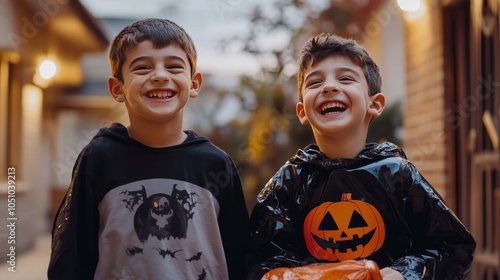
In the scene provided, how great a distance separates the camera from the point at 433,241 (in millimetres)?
2344

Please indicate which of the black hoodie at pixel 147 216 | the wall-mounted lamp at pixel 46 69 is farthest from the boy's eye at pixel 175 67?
the wall-mounted lamp at pixel 46 69

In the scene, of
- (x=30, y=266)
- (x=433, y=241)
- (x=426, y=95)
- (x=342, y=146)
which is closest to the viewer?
(x=433, y=241)

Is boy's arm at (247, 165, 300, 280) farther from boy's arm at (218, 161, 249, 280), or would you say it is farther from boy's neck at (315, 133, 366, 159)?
boy's neck at (315, 133, 366, 159)

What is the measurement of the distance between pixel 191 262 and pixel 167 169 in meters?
0.34

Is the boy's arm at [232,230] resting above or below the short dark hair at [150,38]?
below

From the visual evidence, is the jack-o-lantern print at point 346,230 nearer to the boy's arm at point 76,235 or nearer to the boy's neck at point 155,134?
the boy's neck at point 155,134

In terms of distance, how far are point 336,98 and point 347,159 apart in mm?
222

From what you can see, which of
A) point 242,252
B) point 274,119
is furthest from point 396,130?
point 242,252

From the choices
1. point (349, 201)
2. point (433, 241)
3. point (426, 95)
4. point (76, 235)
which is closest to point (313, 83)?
point (349, 201)

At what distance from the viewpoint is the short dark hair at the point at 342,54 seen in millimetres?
2459

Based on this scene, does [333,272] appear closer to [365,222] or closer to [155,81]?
[365,222]

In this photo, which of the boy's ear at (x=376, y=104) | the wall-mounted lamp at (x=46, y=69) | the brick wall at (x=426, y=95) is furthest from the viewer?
the wall-mounted lamp at (x=46, y=69)

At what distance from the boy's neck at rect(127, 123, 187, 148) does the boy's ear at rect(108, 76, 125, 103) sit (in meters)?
0.11

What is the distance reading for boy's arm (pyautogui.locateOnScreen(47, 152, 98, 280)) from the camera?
231 centimetres
